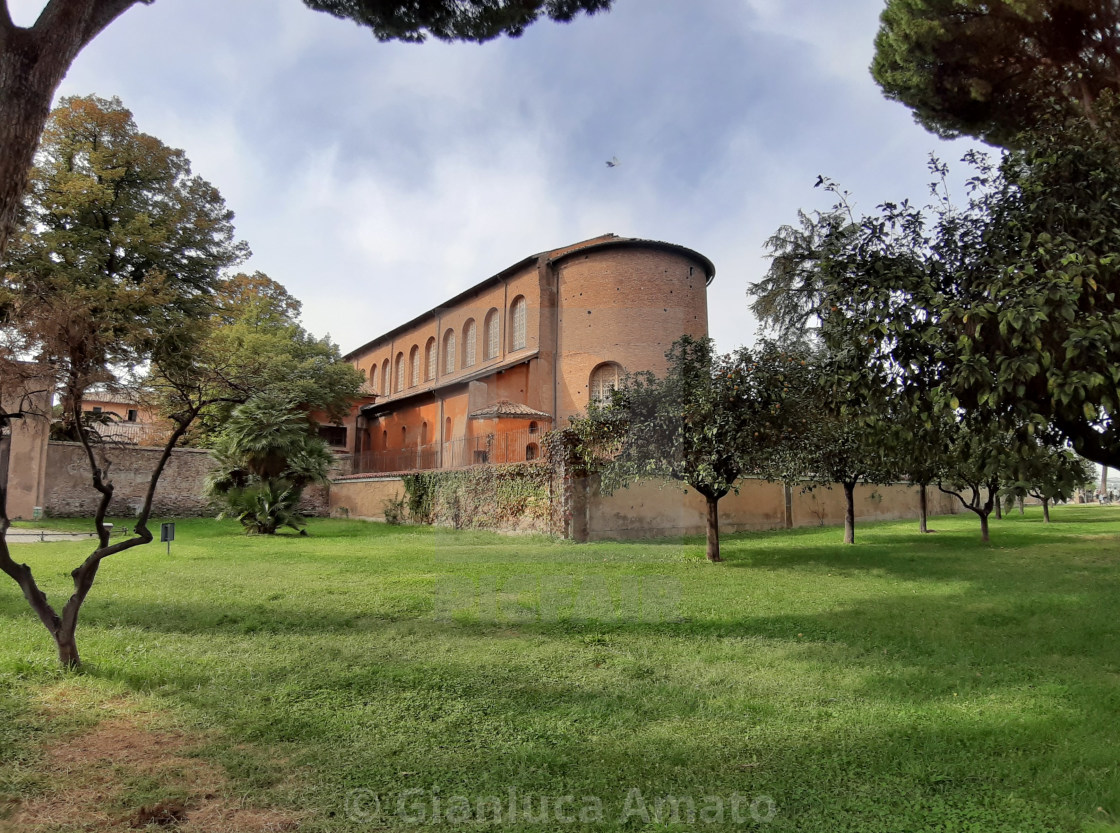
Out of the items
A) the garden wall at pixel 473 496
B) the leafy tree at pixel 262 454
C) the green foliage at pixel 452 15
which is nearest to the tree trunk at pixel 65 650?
the green foliage at pixel 452 15

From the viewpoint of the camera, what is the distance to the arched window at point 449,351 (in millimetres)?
36406

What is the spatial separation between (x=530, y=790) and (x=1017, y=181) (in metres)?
5.82

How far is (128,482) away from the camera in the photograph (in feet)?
76.4

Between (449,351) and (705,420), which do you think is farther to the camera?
(449,351)

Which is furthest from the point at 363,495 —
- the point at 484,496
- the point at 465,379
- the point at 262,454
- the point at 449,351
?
the point at 449,351

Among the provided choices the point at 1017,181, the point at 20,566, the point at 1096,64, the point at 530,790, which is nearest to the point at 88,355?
the point at 20,566

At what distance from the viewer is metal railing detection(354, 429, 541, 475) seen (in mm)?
18781

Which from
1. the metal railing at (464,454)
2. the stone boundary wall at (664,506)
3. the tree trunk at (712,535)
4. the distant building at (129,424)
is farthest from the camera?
the metal railing at (464,454)

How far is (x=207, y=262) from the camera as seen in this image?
25516 mm

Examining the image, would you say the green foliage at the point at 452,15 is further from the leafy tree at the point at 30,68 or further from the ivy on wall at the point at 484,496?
the ivy on wall at the point at 484,496

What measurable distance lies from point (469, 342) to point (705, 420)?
83.1 feet

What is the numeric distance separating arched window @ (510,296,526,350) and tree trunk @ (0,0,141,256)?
2618cm

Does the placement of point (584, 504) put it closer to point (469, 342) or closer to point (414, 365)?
point (469, 342)

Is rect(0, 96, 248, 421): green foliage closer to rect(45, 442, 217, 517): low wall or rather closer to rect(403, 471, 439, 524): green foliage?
rect(45, 442, 217, 517): low wall
